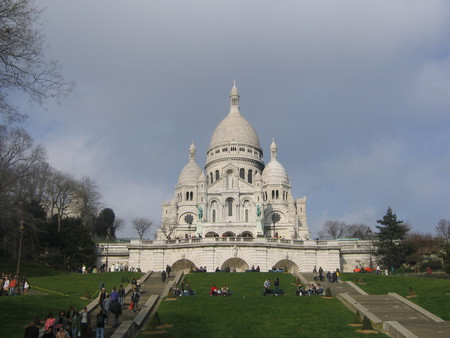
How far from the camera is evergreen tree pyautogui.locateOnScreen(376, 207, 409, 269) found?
2253 inches

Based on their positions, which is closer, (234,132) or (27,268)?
(27,268)

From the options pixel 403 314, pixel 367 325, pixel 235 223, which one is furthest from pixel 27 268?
pixel 367 325

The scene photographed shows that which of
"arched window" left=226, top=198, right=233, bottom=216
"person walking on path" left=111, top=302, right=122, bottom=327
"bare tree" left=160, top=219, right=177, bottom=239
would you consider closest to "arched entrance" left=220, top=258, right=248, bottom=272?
"bare tree" left=160, top=219, right=177, bottom=239

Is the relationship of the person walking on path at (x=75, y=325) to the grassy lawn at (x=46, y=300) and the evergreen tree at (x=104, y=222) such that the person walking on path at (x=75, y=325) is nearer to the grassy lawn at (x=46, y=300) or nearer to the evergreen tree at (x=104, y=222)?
the grassy lawn at (x=46, y=300)

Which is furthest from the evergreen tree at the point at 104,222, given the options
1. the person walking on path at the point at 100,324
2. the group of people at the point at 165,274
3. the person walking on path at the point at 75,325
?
the person walking on path at the point at 100,324

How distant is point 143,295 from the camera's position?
34.6 metres

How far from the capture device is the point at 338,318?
25.4 m

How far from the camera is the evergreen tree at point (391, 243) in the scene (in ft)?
188

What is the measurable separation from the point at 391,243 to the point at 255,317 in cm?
3673

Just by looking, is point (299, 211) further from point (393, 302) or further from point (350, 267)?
point (393, 302)

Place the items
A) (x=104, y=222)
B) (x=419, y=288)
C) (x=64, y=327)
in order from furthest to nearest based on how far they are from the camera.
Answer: (x=104, y=222)
(x=419, y=288)
(x=64, y=327)

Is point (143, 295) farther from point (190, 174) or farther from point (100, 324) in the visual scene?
point (190, 174)

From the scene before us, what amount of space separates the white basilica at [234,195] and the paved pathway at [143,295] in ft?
99.4

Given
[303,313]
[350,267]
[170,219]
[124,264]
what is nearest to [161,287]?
[303,313]
